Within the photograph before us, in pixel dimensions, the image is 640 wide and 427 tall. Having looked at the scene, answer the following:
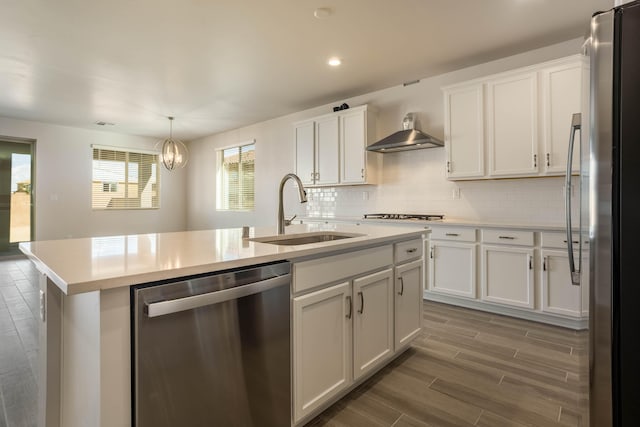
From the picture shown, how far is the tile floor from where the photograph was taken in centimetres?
170

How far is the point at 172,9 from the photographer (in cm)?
275

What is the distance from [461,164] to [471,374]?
229 cm

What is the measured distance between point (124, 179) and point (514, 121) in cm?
765

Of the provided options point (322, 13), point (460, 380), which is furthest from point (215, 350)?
point (322, 13)

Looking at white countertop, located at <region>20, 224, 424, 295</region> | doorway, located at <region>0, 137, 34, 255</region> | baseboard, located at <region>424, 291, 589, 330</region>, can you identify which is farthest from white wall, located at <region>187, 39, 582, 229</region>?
doorway, located at <region>0, 137, 34, 255</region>

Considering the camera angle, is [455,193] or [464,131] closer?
[464,131]

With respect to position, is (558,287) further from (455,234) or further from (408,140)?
(408,140)

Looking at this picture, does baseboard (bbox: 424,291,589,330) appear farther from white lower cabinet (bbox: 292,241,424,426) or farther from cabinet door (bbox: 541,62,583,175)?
white lower cabinet (bbox: 292,241,424,426)

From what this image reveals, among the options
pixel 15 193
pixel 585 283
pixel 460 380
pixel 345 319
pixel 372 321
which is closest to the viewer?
pixel 585 283

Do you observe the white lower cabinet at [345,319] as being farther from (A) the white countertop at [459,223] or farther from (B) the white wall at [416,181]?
(B) the white wall at [416,181]

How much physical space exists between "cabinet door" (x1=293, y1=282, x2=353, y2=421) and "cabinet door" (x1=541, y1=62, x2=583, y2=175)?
8.49 feet

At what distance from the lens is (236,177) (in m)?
7.18

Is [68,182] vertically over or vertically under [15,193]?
over

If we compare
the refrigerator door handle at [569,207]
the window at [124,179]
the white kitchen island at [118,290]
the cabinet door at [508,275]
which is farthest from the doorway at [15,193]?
the refrigerator door handle at [569,207]
